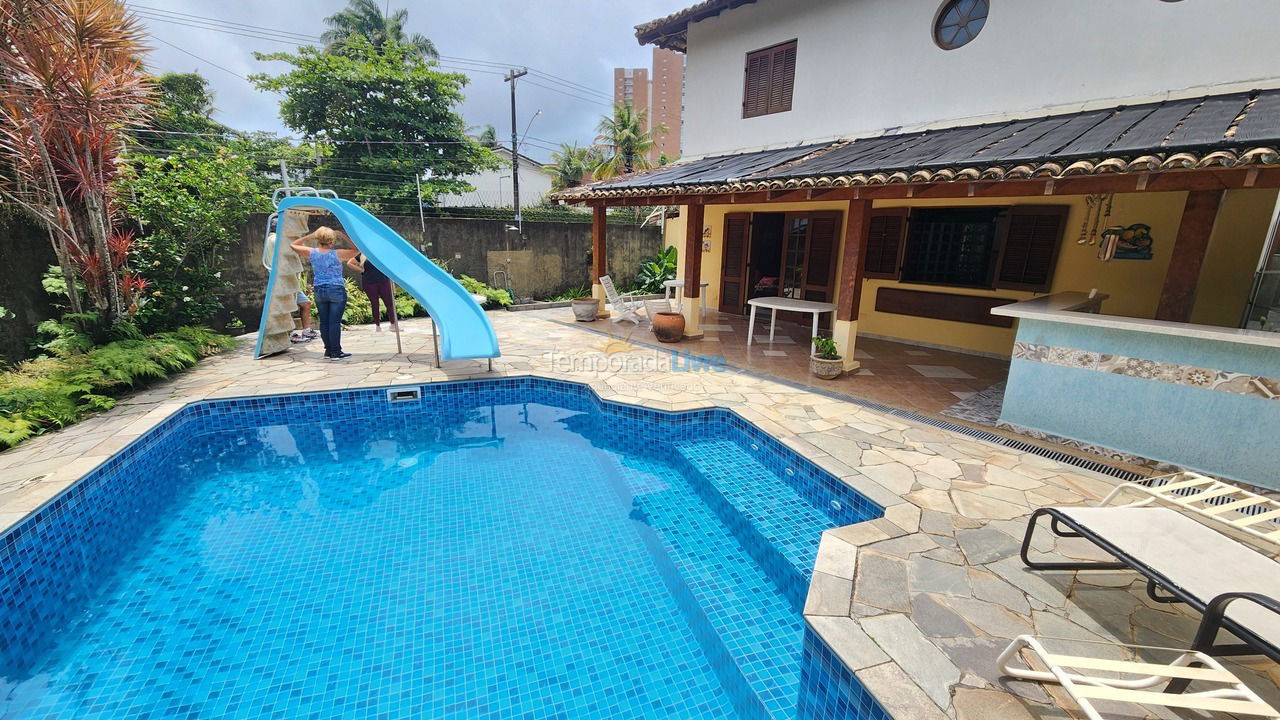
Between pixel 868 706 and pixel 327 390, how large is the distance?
236 inches

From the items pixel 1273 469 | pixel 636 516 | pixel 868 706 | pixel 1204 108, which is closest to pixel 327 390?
pixel 636 516

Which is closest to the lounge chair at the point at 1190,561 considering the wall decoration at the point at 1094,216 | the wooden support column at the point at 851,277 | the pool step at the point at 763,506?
the pool step at the point at 763,506

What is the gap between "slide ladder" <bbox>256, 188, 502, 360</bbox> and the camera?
6188mm

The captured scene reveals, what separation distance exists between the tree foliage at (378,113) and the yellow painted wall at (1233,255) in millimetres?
18659

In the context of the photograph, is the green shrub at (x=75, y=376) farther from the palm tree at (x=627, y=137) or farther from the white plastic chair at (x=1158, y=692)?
the palm tree at (x=627, y=137)

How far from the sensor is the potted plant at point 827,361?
6129mm

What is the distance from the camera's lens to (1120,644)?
2.21 meters

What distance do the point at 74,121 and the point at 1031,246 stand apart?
11762mm

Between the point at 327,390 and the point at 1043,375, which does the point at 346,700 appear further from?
the point at 1043,375

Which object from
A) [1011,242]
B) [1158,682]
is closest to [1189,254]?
[1011,242]

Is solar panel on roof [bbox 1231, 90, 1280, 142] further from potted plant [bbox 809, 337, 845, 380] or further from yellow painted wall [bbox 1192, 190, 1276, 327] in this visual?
potted plant [bbox 809, 337, 845, 380]

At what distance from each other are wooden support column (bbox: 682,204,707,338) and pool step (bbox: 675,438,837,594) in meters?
3.70

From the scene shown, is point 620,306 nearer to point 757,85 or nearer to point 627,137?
point 757,85

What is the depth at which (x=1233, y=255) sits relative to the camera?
18.0 ft
